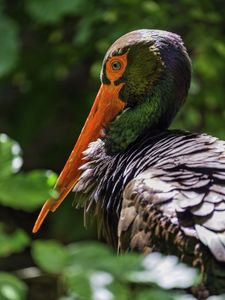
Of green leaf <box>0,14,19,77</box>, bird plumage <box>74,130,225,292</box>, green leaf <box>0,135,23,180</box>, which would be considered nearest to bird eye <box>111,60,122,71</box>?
bird plumage <box>74,130,225,292</box>

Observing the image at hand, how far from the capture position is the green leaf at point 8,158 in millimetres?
1378

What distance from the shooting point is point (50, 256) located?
129 cm

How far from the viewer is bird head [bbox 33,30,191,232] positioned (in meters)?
3.51

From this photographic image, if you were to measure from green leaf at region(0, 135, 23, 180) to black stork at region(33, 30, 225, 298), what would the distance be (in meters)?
1.10

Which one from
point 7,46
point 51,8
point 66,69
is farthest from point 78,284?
point 66,69

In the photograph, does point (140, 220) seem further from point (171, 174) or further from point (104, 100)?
point (104, 100)

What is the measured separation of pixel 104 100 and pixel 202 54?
1.77 metres

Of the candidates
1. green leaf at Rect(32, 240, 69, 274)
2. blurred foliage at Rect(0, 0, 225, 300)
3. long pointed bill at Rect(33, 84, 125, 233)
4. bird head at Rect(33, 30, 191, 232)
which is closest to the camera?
green leaf at Rect(32, 240, 69, 274)

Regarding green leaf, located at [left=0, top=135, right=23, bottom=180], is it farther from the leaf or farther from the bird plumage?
the bird plumage

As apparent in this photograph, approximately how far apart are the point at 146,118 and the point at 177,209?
97cm

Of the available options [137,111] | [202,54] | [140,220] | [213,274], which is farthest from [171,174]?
[202,54]

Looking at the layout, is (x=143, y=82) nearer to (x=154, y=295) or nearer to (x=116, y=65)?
(x=116, y=65)

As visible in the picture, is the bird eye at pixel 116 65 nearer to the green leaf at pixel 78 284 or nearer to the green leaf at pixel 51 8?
the green leaf at pixel 51 8

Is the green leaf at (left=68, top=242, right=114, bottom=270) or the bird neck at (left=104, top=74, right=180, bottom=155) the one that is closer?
the green leaf at (left=68, top=242, right=114, bottom=270)
